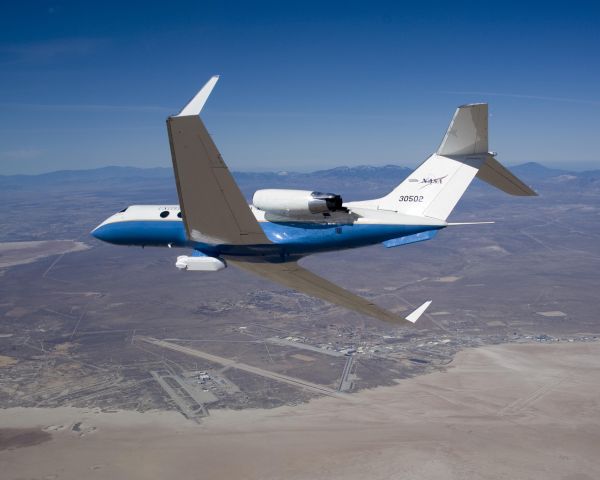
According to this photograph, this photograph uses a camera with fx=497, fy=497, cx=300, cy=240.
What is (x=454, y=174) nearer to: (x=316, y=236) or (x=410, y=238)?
(x=410, y=238)

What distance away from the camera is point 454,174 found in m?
25.5

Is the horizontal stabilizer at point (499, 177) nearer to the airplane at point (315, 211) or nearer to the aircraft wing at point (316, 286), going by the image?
the airplane at point (315, 211)

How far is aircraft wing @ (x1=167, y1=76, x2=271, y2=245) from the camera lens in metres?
18.7

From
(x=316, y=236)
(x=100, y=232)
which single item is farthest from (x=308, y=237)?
(x=100, y=232)

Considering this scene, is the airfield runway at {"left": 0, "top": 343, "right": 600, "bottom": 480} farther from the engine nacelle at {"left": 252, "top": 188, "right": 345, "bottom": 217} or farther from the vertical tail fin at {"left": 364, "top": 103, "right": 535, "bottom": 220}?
the engine nacelle at {"left": 252, "top": 188, "right": 345, "bottom": 217}

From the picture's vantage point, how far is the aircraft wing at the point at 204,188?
735 inches

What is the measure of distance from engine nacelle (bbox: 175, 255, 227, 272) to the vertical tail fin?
8893 millimetres

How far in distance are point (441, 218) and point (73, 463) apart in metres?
61.1

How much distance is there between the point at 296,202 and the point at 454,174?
8.38 m

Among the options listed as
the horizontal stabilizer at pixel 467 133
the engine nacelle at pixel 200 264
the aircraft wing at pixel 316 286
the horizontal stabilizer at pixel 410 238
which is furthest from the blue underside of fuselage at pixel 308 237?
the horizontal stabilizer at pixel 467 133

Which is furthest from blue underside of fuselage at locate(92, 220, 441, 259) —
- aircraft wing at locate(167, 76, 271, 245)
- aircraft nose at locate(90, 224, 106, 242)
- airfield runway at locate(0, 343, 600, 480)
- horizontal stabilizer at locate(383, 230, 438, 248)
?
airfield runway at locate(0, 343, 600, 480)

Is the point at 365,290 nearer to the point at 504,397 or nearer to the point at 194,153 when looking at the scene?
the point at 504,397

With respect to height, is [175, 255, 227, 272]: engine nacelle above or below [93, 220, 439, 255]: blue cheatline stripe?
below

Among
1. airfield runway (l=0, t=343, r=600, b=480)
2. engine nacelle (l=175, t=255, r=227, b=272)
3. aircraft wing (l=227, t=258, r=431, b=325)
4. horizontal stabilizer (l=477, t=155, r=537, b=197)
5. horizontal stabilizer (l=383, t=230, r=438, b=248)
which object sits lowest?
airfield runway (l=0, t=343, r=600, b=480)
